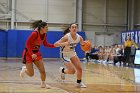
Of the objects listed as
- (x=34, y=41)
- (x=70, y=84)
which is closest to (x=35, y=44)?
(x=34, y=41)

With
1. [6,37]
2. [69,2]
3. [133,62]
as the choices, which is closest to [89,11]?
[69,2]

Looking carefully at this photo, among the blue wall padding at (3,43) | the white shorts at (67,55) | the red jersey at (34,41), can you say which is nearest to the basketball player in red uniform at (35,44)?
the red jersey at (34,41)

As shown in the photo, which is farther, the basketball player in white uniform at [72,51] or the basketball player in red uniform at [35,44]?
the basketball player in white uniform at [72,51]

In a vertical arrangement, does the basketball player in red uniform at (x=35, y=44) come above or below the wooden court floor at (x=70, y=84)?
above

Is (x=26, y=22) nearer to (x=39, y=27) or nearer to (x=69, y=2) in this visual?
(x=69, y=2)

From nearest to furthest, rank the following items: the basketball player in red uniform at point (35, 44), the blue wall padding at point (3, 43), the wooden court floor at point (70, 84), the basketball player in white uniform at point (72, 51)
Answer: the wooden court floor at point (70, 84) < the basketball player in red uniform at point (35, 44) < the basketball player in white uniform at point (72, 51) < the blue wall padding at point (3, 43)

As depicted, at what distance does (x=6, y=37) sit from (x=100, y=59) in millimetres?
8732

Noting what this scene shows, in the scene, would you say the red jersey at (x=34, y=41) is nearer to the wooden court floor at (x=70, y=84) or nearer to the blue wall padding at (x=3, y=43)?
the wooden court floor at (x=70, y=84)

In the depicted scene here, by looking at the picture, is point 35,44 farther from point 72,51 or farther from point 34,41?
point 72,51

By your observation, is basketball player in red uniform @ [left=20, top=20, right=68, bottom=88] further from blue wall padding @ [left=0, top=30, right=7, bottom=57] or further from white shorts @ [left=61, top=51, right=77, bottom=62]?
blue wall padding @ [left=0, top=30, right=7, bottom=57]

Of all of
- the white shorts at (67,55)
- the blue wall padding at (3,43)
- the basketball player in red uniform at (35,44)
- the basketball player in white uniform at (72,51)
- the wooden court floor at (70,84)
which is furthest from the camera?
the blue wall padding at (3,43)

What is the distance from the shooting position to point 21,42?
2980cm

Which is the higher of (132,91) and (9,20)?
(9,20)

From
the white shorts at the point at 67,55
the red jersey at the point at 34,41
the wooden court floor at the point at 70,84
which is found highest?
the red jersey at the point at 34,41
